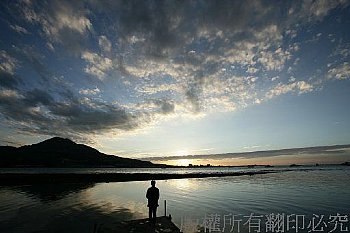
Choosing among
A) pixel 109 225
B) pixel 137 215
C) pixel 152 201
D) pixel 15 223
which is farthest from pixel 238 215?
pixel 15 223

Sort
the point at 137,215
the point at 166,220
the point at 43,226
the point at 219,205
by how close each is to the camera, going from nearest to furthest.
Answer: the point at 166,220 < the point at 43,226 < the point at 137,215 < the point at 219,205

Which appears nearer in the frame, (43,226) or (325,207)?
(43,226)

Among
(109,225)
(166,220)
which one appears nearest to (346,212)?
(166,220)

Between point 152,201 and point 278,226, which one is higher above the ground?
point 152,201

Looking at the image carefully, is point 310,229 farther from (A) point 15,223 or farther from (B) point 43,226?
(A) point 15,223

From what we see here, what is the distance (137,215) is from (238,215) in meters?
11.0

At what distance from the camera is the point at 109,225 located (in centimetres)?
1988

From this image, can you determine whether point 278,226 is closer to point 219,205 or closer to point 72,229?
point 219,205

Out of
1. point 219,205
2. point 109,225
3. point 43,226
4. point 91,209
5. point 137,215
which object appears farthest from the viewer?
point 219,205

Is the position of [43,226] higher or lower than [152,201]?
lower

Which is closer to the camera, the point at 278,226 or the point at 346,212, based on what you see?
the point at 278,226

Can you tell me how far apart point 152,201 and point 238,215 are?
44.6ft

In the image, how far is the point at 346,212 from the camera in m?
30.7

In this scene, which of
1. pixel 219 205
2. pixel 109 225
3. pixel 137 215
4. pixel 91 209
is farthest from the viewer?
pixel 219 205
